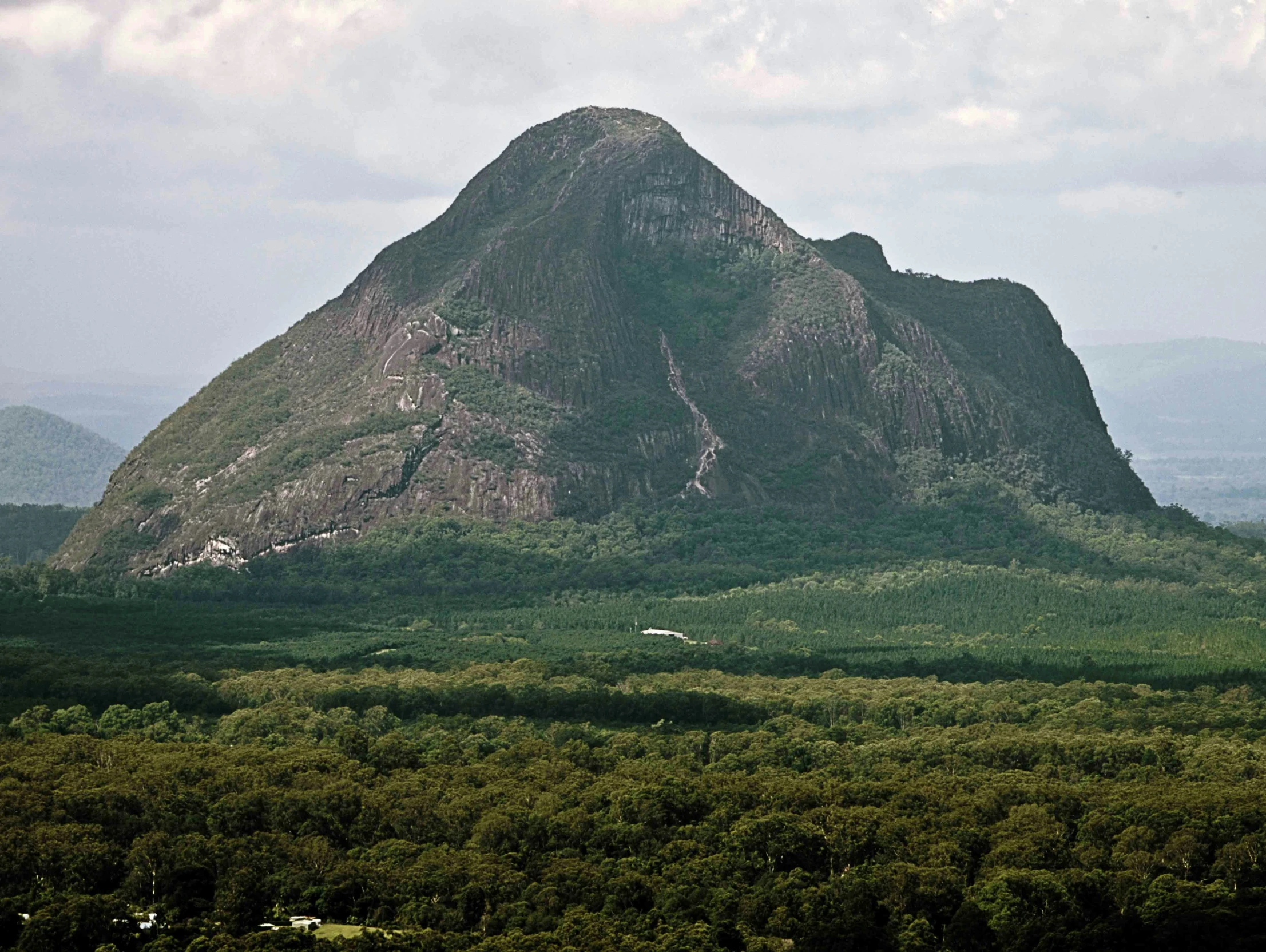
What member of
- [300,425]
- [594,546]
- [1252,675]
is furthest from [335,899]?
[300,425]

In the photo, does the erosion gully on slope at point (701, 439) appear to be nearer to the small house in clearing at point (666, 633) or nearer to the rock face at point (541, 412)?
the rock face at point (541, 412)

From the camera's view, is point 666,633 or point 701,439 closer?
point 666,633

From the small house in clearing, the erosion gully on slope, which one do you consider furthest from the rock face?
the small house in clearing

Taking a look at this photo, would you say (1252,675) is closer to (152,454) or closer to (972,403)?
(972,403)

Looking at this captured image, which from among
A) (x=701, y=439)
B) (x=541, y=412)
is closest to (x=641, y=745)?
(x=541, y=412)

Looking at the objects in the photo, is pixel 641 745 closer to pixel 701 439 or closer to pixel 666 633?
pixel 666 633

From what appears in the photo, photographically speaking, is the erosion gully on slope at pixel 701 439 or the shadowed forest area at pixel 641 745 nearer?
the shadowed forest area at pixel 641 745

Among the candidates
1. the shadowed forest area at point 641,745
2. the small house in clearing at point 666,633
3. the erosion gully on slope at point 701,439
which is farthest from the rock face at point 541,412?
the small house in clearing at point 666,633

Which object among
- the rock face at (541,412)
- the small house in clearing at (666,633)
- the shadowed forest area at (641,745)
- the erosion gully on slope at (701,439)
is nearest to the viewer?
the shadowed forest area at (641,745)

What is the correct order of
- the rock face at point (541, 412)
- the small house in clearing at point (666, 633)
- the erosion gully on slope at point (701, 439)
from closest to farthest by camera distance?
the small house in clearing at point (666, 633)
the rock face at point (541, 412)
the erosion gully on slope at point (701, 439)
